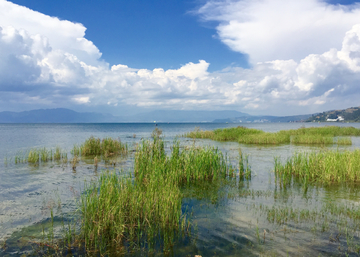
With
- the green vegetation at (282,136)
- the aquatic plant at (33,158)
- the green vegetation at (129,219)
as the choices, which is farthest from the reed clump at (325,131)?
the aquatic plant at (33,158)

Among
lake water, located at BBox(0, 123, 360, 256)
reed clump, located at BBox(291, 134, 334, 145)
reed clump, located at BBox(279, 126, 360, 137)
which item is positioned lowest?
lake water, located at BBox(0, 123, 360, 256)

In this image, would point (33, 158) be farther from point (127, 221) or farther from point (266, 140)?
point (266, 140)

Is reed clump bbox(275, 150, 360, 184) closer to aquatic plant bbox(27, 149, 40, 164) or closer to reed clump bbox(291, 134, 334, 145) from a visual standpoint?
aquatic plant bbox(27, 149, 40, 164)

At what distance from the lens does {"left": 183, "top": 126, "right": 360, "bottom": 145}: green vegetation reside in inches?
1417

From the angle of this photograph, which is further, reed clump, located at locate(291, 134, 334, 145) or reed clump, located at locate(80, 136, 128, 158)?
reed clump, located at locate(291, 134, 334, 145)

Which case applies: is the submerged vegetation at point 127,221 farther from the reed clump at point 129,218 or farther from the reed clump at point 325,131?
the reed clump at point 325,131

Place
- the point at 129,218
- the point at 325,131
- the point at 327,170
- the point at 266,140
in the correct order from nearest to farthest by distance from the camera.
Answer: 1. the point at 129,218
2. the point at 327,170
3. the point at 266,140
4. the point at 325,131

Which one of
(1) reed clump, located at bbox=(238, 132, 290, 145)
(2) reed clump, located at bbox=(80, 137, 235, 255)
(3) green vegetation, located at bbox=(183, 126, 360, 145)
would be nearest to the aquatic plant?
(2) reed clump, located at bbox=(80, 137, 235, 255)

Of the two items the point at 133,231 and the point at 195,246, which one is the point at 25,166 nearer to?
the point at 133,231

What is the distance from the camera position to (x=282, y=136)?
128 feet

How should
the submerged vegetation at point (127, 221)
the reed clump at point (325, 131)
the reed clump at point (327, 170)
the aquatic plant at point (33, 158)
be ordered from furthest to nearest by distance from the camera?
the reed clump at point (325, 131)
the aquatic plant at point (33, 158)
the reed clump at point (327, 170)
the submerged vegetation at point (127, 221)

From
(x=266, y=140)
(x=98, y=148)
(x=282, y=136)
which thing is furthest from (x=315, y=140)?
(x=98, y=148)

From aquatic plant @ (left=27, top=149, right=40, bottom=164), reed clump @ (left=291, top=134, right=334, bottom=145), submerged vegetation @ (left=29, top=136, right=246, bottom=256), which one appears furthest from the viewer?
reed clump @ (left=291, top=134, right=334, bottom=145)

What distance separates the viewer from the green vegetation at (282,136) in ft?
118
